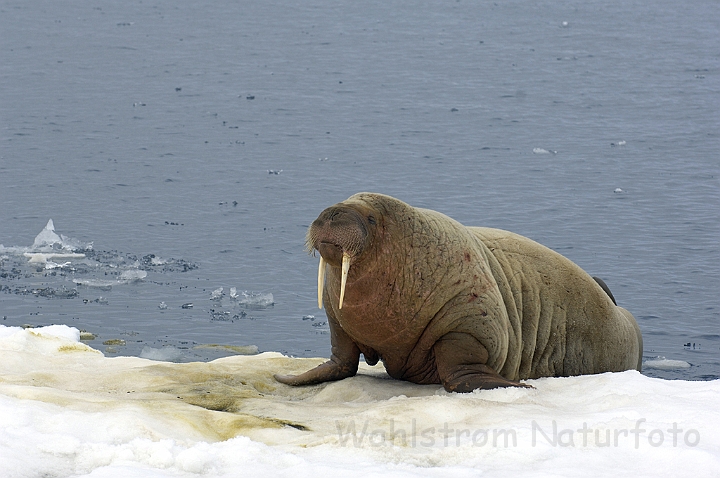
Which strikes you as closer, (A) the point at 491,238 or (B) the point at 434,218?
(B) the point at 434,218

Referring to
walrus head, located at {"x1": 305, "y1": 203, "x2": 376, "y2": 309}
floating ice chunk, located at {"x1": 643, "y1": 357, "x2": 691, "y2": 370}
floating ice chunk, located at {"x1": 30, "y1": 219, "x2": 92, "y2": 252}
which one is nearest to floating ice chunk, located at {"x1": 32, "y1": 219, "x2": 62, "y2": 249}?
floating ice chunk, located at {"x1": 30, "y1": 219, "x2": 92, "y2": 252}

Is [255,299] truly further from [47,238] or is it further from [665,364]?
[665,364]

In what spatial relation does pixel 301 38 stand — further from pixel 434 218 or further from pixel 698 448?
pixel 698 448

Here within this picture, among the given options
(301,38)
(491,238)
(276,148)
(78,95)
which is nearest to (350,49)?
(301,38)

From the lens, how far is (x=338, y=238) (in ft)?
18.2

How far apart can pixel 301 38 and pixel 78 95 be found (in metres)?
7.47

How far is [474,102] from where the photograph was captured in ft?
66.0

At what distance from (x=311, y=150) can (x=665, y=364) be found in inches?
339

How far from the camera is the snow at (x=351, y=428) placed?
13.1 feet

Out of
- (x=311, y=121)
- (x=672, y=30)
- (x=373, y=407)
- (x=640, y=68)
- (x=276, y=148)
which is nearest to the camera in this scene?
(x=373, y=407)

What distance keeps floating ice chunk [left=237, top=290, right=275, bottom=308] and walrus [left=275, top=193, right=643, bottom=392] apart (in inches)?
136

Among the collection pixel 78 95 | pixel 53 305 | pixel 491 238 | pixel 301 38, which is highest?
pixel 301 38

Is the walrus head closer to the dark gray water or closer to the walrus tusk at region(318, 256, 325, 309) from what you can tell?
the walrus tusk at region(318, 256, 325, 309)

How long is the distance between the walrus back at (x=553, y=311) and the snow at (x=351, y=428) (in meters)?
0.55
